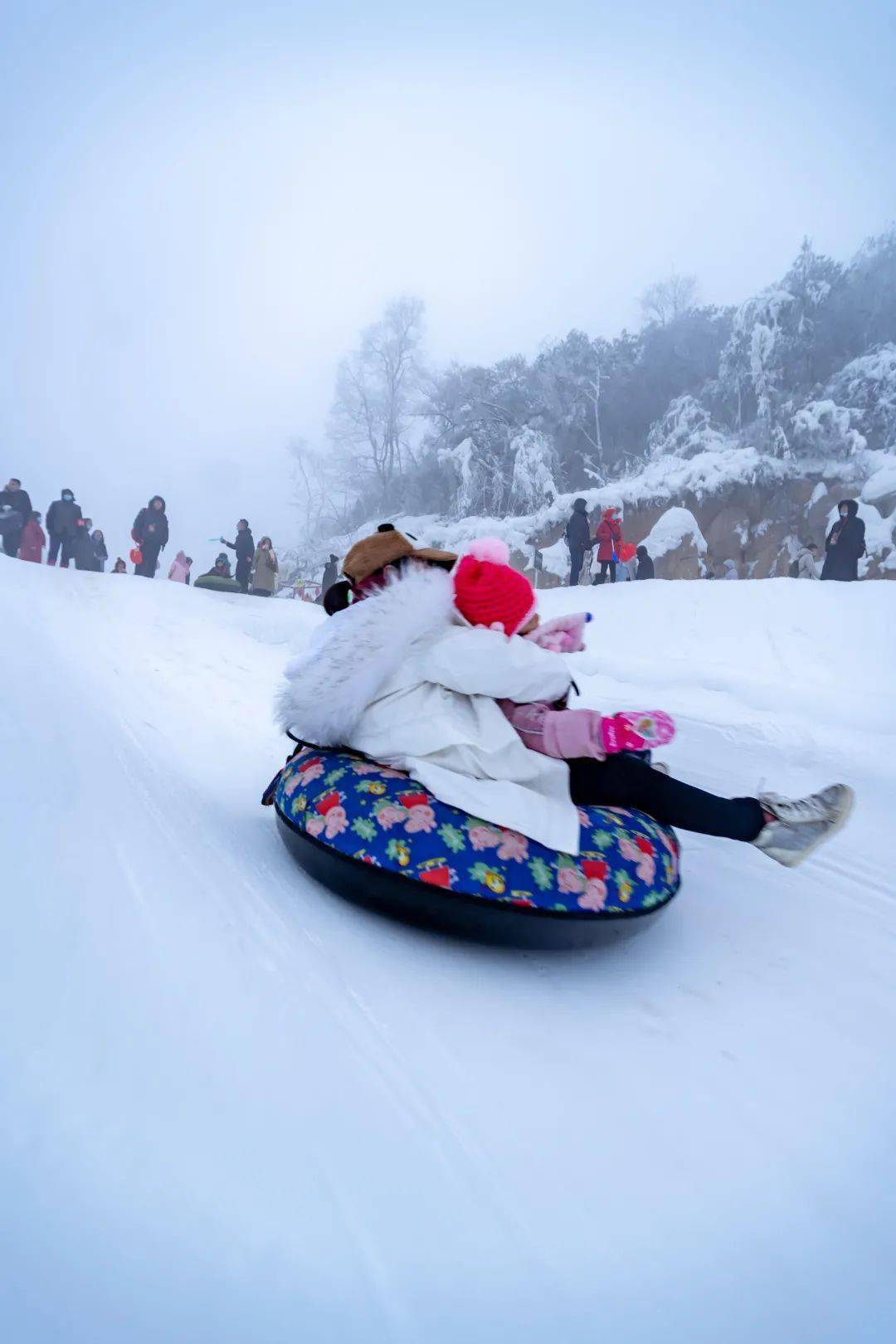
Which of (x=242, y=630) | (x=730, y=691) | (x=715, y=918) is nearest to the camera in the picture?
(x=715, y=918)

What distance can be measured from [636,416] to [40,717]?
15.9 meters

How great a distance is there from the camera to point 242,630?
6375 mm

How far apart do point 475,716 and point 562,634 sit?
0.40 meters

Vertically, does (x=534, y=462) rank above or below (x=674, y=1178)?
above

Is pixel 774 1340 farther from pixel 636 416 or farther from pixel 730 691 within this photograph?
pixel 636 416

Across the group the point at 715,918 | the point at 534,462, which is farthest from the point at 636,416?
the point at 715,918

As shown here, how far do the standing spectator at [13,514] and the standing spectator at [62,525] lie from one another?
0.44 meters

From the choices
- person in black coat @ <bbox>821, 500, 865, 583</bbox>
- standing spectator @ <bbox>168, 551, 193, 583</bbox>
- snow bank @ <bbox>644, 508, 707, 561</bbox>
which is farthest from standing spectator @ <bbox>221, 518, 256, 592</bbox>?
person in black coat @ <bbox>821, 500, 865, 583</bbox>

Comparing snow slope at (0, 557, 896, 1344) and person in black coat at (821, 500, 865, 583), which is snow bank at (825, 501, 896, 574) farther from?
snow slope at (0, 557, 896, 1344)

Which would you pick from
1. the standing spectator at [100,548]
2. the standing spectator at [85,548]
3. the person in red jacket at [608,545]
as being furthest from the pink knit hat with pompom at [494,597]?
the standing spectator at [100,548]

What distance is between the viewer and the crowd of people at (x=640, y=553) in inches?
301

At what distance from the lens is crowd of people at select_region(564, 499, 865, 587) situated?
25.1 feet

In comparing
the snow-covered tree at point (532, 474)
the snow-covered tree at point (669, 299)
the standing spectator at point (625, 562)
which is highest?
the snow-covered tree at point (669, 299)

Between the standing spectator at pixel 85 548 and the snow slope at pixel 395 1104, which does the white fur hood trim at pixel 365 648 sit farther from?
the standing spectator at pixel 85 548
